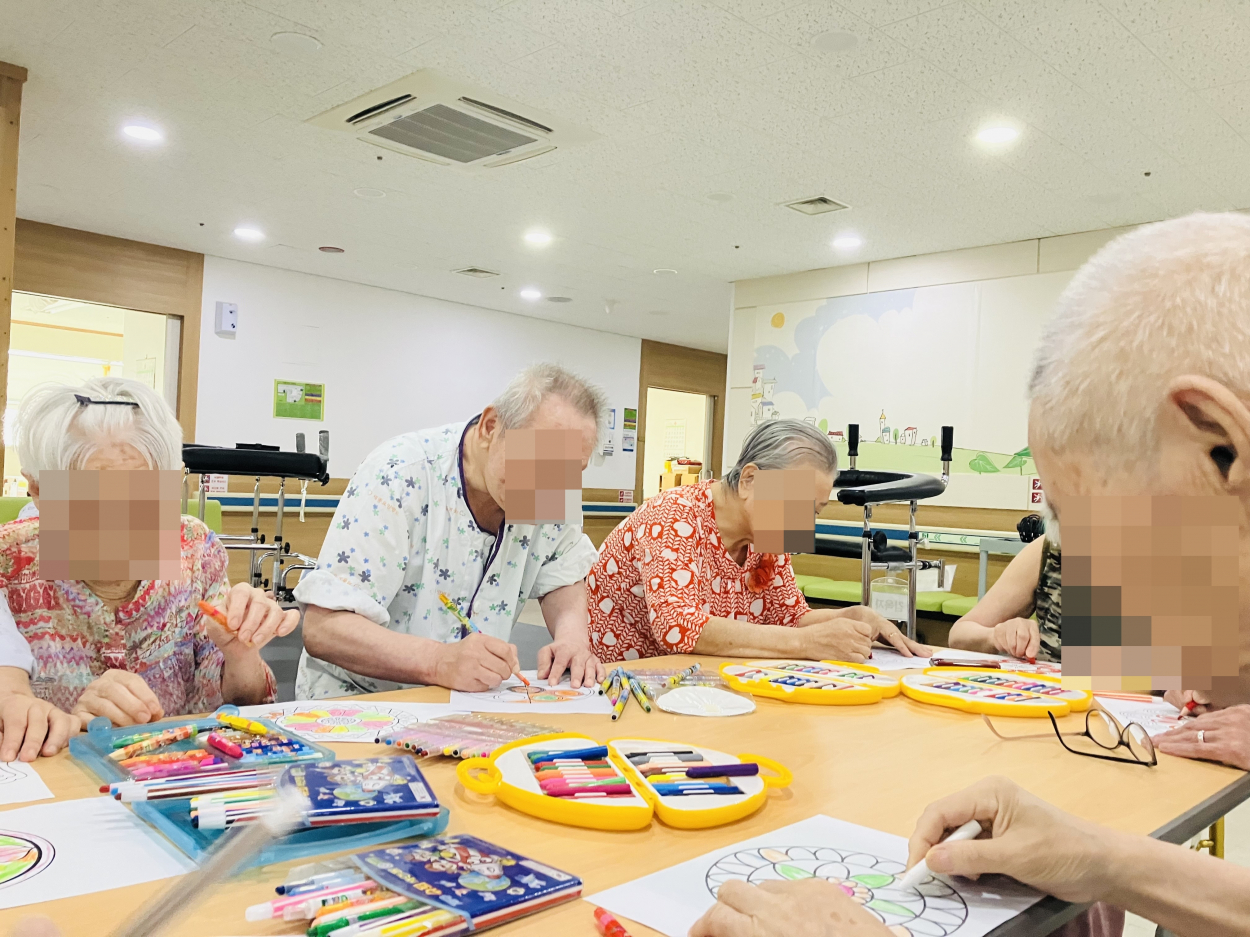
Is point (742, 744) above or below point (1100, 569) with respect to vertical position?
below

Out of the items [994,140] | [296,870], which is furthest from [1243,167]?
[296,870]

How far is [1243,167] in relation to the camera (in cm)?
454

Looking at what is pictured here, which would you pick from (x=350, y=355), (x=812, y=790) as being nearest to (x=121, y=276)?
(x=350, y=355)

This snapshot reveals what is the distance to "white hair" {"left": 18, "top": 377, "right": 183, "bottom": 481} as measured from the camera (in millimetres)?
1416

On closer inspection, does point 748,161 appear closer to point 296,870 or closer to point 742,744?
point 742,744

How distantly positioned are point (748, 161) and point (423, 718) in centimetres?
401

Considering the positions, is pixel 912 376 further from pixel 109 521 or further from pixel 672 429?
pixel 672 429

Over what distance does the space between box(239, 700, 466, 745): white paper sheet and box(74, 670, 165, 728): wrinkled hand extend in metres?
0.13

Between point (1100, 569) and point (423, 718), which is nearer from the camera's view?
point (1100, 569)

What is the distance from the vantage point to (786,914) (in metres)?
0.69

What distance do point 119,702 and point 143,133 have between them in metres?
4.48

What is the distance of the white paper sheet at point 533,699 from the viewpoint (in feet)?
4.87

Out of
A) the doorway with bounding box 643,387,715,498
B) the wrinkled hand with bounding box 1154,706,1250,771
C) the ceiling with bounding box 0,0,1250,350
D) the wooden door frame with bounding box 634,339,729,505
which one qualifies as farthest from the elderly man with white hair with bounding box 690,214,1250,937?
the doorway with bounding box 643,387,715,498

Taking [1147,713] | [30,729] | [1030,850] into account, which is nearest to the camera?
[1030,850]
